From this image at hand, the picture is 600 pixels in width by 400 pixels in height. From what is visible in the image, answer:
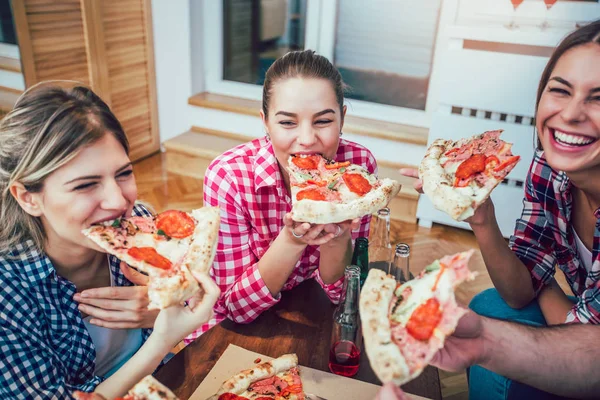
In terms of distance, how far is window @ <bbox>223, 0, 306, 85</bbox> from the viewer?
5.55 meters

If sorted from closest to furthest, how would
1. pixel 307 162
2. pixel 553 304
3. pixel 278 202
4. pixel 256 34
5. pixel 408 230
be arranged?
pixel 307 162 → pixel 553 304 → pixel 278 202 → pixel 408 230 → pixel 256 34

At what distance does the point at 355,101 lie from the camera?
5.43 m

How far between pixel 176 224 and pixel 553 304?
157 cm

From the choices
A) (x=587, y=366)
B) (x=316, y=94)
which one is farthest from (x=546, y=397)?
(x=316, y=94)

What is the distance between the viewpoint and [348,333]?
4.84 ft

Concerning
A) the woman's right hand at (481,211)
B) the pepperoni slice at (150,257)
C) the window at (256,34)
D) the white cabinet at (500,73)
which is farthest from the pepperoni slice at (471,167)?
the window at (256,34)

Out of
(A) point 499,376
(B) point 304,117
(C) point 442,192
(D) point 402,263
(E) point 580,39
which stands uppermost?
(E) point 580,39

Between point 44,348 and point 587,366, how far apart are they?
161 cm

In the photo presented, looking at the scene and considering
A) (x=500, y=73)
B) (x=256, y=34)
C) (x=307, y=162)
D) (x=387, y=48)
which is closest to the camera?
(x=307, y=162)

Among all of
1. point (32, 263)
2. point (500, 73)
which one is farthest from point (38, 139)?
point (500, 73)

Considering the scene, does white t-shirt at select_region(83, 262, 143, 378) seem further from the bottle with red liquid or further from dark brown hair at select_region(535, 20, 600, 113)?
dark brown hair at select_region(535, 20, 600, 113)

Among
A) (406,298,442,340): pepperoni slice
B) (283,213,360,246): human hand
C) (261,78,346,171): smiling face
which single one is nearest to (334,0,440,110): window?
(261,78,346,171): smiling face

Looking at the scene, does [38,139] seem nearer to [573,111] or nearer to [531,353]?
[531,353]

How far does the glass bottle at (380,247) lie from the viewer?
6.05ft
